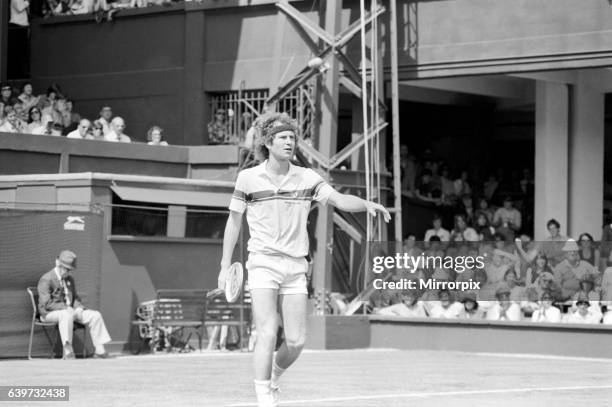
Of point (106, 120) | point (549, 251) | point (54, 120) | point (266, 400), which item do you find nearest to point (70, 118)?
point (54, 120)

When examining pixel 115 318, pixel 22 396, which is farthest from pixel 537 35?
pixel 22 396

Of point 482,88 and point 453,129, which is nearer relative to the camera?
point 482,88

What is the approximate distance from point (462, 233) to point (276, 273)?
15.2 metres

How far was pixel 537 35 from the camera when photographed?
22.5m

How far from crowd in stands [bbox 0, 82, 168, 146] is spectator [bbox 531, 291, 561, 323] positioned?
26.9 ft

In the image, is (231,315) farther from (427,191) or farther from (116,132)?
(427,191)

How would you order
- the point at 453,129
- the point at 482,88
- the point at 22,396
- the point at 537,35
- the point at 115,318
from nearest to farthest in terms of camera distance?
the point at 22,396, the point at 115,318, the point at 537,35, the point at 482,88, the point at 453,129

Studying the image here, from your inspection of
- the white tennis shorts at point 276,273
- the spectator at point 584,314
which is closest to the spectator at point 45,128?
the spectator at point 584,314

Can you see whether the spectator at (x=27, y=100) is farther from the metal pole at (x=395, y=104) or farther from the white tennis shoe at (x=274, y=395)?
the white tennis shoe at (x=274, y=395)

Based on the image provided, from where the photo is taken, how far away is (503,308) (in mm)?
20750

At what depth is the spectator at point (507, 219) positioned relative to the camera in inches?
1026

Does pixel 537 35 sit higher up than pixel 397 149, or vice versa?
pixel 537 35

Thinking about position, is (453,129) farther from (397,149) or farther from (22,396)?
(22,396)

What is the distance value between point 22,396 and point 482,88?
55.1 ft
